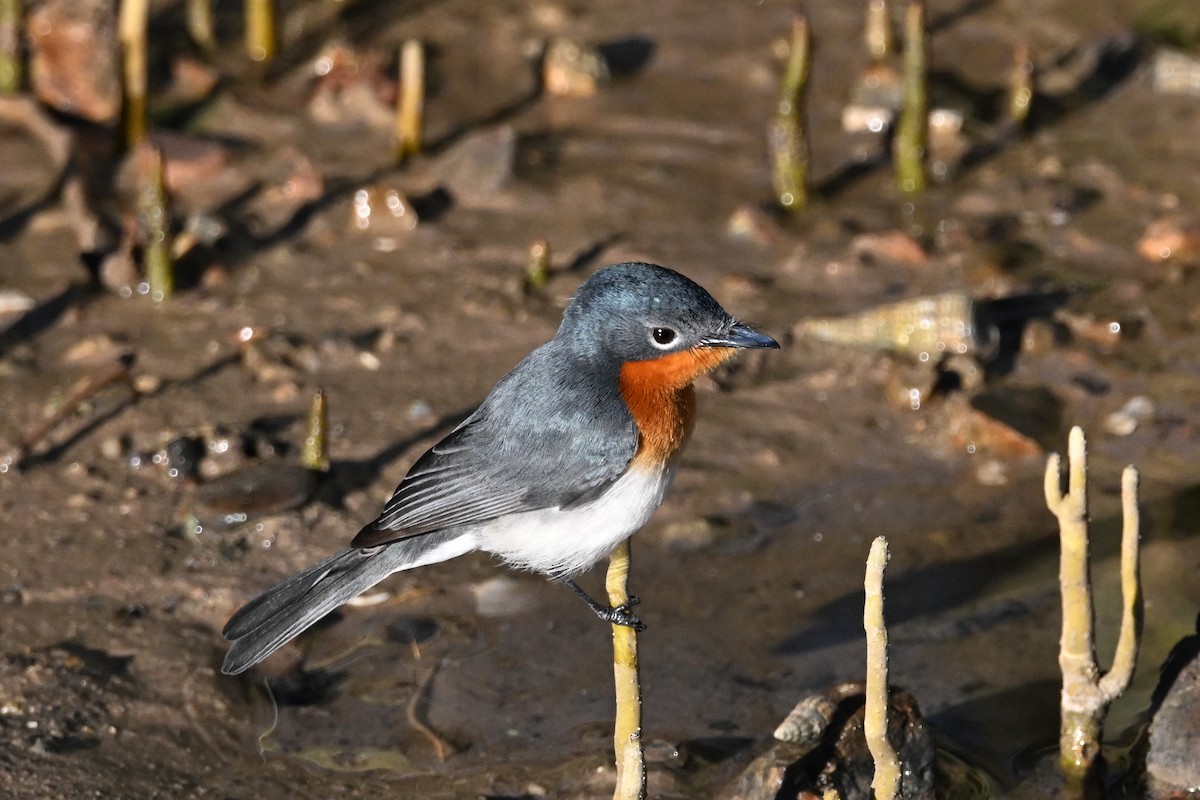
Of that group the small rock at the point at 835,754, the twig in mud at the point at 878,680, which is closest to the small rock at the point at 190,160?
the small rock at the point at 835,754

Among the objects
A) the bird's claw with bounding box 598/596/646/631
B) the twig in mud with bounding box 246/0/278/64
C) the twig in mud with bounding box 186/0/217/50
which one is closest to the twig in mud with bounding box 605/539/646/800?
the bird's claw with bounding box 598/596/646/631

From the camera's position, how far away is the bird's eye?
515cm

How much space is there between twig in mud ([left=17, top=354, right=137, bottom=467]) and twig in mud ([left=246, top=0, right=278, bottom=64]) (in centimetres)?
277

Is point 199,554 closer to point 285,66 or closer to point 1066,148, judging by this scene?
point 285,66

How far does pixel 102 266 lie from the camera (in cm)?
793

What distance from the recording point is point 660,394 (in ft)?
17.3

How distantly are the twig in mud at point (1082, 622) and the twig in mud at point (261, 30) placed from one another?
→ 5931 millimetres

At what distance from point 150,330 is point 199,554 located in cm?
169

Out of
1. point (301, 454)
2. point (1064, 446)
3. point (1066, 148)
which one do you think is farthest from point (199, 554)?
point (1066, 148)

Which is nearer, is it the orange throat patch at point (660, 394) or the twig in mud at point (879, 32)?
the orange throat patch at point (660, 394)

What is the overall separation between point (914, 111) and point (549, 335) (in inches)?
89.0

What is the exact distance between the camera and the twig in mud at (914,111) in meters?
8.01

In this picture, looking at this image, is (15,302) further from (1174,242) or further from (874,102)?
(1174,242)

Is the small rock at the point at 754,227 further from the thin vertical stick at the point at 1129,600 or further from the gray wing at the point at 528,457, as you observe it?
the thin vertical stick at the point at 1129,600
